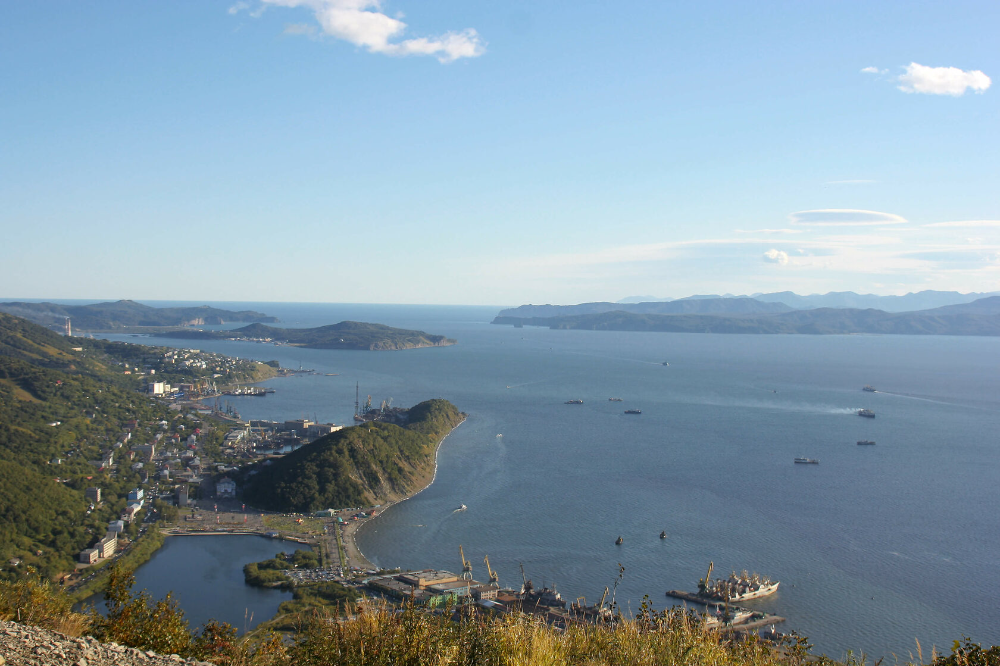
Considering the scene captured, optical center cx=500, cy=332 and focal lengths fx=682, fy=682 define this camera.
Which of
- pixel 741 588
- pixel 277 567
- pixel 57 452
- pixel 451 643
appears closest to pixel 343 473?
pixel 277 567

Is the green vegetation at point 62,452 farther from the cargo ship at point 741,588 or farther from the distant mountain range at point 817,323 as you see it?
the distant mountain range at point 817,323

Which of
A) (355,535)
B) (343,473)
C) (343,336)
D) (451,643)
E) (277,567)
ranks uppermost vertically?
(451,643)

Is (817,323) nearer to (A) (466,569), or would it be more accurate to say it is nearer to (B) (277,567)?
(A) (466,569)

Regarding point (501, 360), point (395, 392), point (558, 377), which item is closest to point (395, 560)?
point (395, 392)

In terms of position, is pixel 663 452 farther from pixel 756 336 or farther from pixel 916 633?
pixel 756 336

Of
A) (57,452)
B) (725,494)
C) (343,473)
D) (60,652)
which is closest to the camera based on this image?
(60,652)

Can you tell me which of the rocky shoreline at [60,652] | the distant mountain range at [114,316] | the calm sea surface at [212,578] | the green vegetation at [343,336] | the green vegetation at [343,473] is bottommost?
the calm sea surface at [212,578]

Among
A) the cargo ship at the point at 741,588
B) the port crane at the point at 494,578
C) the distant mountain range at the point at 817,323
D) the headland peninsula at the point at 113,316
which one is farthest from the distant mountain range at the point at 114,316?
the cargo ship at the point at 741,588
